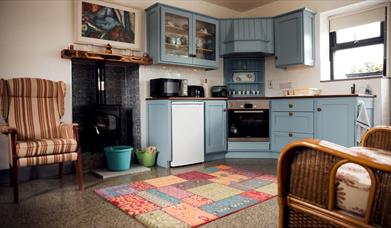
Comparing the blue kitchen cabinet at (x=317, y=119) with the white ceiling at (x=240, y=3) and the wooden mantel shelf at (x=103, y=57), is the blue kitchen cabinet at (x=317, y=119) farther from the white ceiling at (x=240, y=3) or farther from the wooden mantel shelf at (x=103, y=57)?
the wooden mantel shelf at (x=103, y=57)

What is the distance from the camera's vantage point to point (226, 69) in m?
4.62

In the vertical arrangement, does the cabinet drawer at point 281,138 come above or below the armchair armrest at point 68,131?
below

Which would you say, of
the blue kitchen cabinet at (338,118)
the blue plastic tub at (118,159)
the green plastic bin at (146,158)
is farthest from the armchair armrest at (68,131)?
the blue kitchen cabinet at (338,118)

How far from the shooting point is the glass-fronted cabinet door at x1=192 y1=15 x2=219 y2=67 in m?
4.04

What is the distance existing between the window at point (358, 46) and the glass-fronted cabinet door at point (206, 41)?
173 cm

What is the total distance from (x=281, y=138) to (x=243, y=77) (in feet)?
4.38

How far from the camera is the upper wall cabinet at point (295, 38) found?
3.81m

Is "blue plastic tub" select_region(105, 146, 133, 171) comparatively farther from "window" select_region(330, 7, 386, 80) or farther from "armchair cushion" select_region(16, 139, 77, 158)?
"window" select_region(330, 7, 386, 80)

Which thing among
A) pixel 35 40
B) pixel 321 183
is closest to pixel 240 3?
pixel 35 40

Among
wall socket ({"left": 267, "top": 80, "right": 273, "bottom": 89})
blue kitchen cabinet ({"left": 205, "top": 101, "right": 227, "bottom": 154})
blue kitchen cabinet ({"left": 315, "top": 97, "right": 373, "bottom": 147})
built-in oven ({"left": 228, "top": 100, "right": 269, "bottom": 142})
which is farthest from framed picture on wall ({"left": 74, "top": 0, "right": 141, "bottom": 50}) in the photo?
blue kitchen cabinet ({"left": 315, "top": 97, "right": 373, "bottom": 147})

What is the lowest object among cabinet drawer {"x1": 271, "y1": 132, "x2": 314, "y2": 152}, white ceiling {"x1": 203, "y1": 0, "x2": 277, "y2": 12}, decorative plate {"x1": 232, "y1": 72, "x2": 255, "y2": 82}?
cabinet drawer {"x1": 271, "y1": 132, "x2": 314, "y2": 152}

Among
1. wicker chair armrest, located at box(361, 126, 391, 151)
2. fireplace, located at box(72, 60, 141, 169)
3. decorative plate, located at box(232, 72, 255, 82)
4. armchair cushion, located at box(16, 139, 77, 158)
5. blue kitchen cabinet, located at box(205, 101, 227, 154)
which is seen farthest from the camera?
decorative plate, located at box(232, 72, 255, 82)

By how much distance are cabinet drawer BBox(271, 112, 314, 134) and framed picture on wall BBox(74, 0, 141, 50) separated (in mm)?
2173

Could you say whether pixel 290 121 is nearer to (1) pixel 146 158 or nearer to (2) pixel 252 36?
Answer: (2) pixel 252 36
